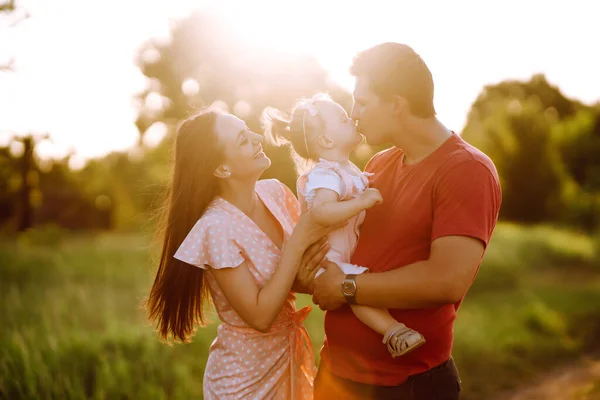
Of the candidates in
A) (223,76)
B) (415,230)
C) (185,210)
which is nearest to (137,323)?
(185,210)

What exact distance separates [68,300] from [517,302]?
6.79 m

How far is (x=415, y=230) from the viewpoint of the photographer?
247 cm

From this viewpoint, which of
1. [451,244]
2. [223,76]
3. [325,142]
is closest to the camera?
[451,244]

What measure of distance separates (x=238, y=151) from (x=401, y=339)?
42.3 inches

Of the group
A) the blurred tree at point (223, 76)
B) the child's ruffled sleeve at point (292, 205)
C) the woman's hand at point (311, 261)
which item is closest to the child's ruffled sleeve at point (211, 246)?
the woman's hand at point (311, 261)

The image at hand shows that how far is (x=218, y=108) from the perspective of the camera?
295 cm

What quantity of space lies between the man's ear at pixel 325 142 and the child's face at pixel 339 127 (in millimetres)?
13

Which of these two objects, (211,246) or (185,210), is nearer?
(211,246)

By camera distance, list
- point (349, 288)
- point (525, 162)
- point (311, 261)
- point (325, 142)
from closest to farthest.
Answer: point (349, 288) → point (311, 261) → point (325, 142) → point (525, 162)

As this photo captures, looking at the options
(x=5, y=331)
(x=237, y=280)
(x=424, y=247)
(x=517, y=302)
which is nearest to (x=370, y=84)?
(x=424, y=247)

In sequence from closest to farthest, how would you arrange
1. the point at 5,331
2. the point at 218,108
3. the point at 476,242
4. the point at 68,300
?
the point at 476,242 → the point at 218,108 → the point at 5,331 → the point at 68,300

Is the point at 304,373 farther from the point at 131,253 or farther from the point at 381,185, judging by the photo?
the point at 131,253

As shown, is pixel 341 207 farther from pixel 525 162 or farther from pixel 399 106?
pixel 525 162

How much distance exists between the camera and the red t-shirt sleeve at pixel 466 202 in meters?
2.29
